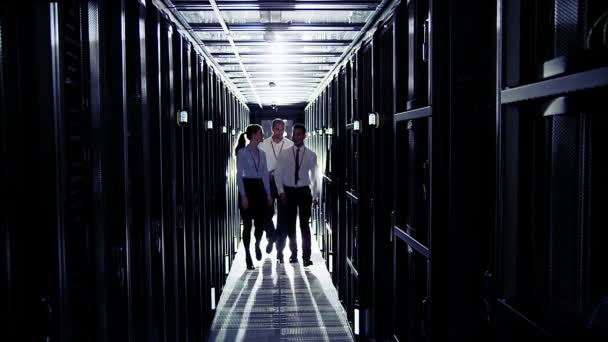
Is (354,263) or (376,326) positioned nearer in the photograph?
(376,326)

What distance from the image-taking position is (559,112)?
3.93 feet

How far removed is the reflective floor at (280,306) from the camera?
4746 millimetres

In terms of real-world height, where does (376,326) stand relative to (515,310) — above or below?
below

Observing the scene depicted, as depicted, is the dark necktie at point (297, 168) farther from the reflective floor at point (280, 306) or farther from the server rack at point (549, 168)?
the server rack at point (549, 168)

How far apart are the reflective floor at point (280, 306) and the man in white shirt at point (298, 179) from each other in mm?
644

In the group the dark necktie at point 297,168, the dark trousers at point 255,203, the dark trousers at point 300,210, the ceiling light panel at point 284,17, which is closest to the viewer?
the ceiling light panel at point 284,17

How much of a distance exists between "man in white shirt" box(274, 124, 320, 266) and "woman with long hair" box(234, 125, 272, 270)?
0.40 m

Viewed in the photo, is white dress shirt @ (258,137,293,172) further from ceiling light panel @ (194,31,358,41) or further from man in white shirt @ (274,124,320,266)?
ceiling light panel @ (194,31,358,41)

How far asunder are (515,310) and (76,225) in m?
1.46

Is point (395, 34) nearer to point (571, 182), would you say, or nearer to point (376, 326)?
point (571, 182)

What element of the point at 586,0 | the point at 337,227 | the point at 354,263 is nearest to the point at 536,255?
the point at 586,0

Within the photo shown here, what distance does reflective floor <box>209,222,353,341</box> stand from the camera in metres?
4.75

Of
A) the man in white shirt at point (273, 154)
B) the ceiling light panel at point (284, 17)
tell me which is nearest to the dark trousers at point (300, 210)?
the man in white shirt at point (273, 154)

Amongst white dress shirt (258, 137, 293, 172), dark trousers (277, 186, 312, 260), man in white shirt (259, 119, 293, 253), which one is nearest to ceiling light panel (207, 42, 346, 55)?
man in white shirt (259, 119, 293, 253)
